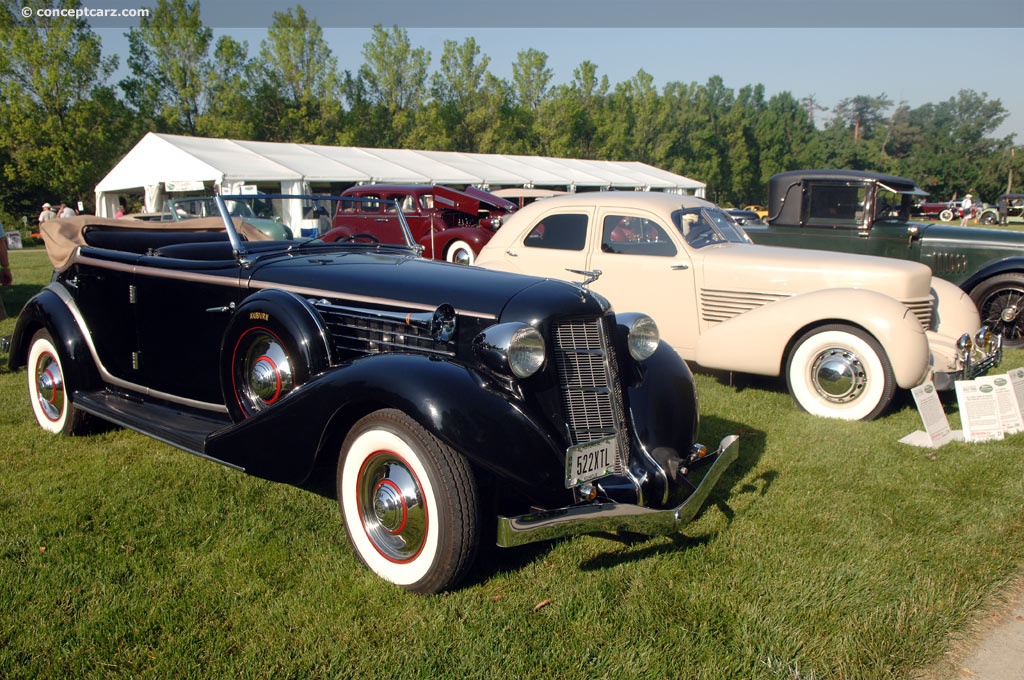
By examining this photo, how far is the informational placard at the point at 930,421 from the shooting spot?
4.86 metres

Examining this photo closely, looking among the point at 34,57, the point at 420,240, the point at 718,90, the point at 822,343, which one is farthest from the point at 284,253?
the point at 718,90

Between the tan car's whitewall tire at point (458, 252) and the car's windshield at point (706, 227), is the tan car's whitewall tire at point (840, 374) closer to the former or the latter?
the car's windshield at point (706, 227)

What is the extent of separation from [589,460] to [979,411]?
3479mm

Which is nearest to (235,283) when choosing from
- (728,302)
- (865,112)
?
(728,302)

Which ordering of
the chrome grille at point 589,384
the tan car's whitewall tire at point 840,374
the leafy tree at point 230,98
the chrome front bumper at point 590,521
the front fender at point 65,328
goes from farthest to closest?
the leafy tree at point 230,98
the tan car's whitewall tire at point 840,374
the front fender at point 65,328
the chrome grille at point 589,384
the chrome front bumper at point 590,521

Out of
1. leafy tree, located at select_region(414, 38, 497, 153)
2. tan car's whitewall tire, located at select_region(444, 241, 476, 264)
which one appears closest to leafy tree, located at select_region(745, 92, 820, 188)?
leafy tree, located at select_region(414, 38, 497, 153)

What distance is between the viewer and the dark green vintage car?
837 cm

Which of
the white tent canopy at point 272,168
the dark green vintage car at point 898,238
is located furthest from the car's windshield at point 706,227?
the white tent canopy at point 272,168

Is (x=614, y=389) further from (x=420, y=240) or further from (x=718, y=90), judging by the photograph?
(x=718, y=90)

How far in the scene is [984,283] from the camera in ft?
27.5

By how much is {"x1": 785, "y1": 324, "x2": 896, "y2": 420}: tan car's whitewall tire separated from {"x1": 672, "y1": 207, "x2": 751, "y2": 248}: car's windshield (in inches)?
58.3

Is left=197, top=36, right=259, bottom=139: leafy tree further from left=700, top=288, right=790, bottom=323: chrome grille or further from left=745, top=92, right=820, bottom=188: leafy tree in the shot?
left=745, top=92, right=820, bottom=188: leafy tree

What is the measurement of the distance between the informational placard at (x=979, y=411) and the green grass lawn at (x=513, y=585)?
56 cm

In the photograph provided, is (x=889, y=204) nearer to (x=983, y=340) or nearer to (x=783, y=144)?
(x=983, y=340)
